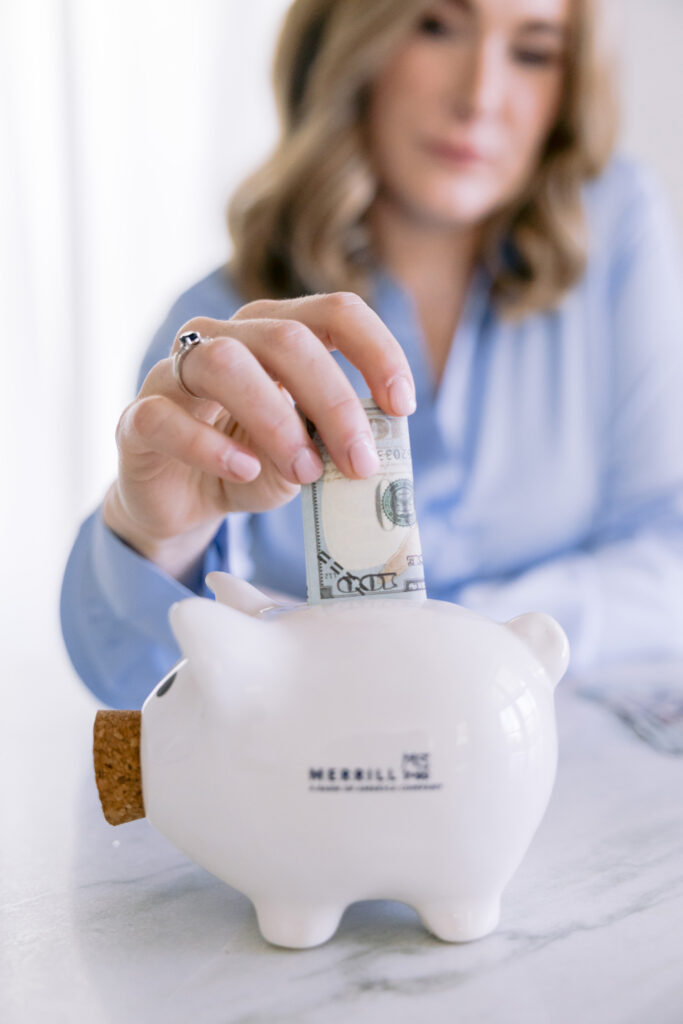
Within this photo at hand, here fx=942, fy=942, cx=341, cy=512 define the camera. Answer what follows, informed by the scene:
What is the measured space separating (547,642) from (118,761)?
28cm

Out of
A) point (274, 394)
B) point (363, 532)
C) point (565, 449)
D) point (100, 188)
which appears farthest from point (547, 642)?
point (100, 188)

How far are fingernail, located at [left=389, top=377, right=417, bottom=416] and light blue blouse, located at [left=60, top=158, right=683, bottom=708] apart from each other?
0.56 meters

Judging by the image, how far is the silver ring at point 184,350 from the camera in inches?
27.2

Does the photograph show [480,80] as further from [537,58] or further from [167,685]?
[167,685]

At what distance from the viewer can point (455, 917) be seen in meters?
0.56

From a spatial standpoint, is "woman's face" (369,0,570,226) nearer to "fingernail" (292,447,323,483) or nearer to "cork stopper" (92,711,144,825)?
"fingernail" (292,447,323,483)

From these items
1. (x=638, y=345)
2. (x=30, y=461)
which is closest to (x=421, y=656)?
(x=638, y=345)

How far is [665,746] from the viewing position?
917 mm

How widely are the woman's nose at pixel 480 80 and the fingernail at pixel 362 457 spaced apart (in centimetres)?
91

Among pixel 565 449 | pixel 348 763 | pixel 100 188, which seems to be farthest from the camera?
pixel 100 188

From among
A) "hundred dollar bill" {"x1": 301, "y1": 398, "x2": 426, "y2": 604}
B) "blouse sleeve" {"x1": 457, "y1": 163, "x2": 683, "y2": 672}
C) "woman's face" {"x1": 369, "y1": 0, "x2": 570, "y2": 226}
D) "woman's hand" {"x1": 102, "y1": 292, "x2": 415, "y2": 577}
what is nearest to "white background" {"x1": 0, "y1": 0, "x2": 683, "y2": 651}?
"blouse sleeve" {"x1": 457, "y1": 163, "x2": 683, "y2": 672}

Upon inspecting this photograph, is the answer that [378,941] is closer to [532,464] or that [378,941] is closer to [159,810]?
[159,810]

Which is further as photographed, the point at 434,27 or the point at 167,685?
the point at 434,27


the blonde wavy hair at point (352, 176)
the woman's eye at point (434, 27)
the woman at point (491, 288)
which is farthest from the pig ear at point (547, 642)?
the woman's eye at point (434, 27)
